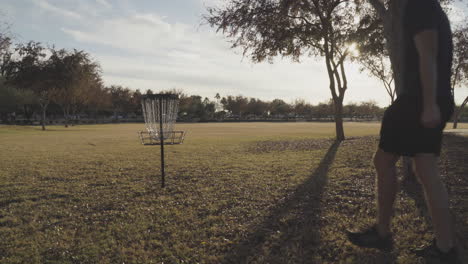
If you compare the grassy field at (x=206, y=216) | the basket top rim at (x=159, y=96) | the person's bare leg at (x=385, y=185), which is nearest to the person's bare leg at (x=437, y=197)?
the person's bare leg at (x=385, y=185)

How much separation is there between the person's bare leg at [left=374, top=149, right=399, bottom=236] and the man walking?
0.44ft

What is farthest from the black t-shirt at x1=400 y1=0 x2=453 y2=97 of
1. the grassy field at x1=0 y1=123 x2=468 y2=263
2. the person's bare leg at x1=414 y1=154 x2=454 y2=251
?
the grassy field at x1=0 y1=123 x2=468 y2=263

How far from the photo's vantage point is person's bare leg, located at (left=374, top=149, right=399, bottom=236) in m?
2.70

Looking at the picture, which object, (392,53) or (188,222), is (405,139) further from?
(392,53)

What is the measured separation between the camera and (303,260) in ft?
9.29

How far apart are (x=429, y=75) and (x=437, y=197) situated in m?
1.07

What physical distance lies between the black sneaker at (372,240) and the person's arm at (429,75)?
138 cm

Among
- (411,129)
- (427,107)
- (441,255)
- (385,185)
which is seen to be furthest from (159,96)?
(441,255)

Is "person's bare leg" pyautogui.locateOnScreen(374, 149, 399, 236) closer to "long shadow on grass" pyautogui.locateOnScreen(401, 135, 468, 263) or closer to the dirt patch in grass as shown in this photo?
"long shadow on grass" pyautogui.locateOnScreen(401, 135, 468, 263)

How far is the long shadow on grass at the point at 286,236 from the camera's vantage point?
2.92 m

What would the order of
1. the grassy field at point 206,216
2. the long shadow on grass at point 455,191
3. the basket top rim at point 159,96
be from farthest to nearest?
1. the basket top rim at point 159,96
2. the long shadow on grass at point 455,191
3. the grassy field at point 206,216

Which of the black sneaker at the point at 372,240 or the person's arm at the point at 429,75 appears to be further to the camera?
the black sneaker at the point at 372,240

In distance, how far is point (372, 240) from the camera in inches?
114

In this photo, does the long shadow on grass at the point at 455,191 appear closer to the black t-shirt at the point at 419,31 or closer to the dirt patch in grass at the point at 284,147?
the black t-shirt at the point at 419,31
